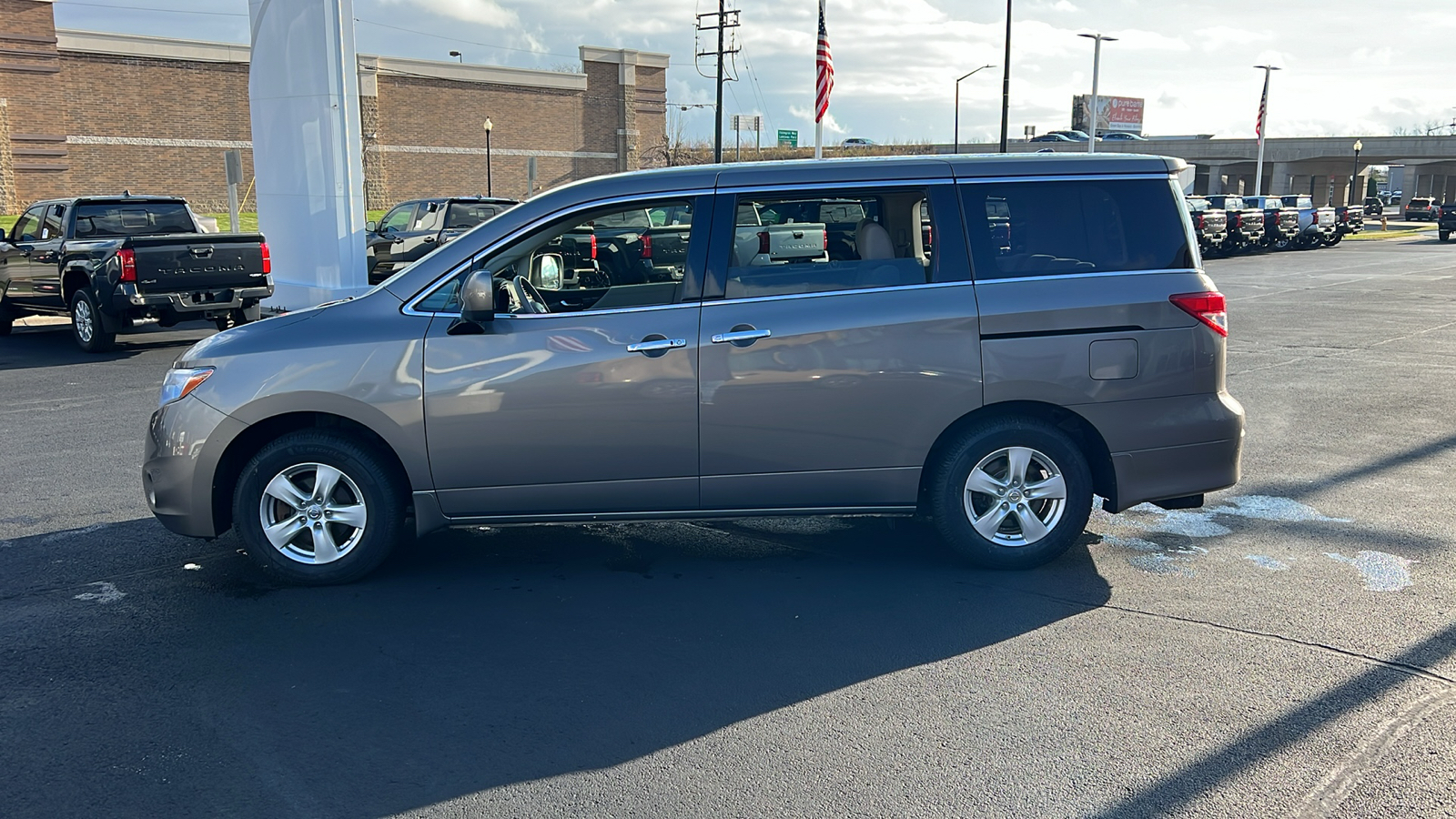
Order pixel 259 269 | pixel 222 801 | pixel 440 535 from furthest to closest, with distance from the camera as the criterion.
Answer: pixel 259 269, pixel 440 535, pixel 222 801

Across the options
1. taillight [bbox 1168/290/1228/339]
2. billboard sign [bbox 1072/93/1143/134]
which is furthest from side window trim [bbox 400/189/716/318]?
billboard sign [bbox 1072/93/1143/134]

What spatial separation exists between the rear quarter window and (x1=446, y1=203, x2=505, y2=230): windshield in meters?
16.4

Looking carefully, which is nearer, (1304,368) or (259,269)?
(1304,368)

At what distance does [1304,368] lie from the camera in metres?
11.9

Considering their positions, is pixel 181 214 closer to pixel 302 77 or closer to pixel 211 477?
pixel 302 77

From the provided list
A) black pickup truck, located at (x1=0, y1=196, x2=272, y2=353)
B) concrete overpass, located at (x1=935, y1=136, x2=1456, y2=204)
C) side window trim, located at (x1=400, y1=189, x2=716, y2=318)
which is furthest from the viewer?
concrete overpass, located at (x1=935, y1=136, x2=1456, y2=204)

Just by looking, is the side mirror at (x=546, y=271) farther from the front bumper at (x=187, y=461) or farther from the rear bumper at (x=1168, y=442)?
the rear bumper at (x=1168, y=442)

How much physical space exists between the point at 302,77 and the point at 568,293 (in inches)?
441

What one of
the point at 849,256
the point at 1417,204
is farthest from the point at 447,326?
the point at 1417,204

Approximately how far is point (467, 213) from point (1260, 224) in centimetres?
2731

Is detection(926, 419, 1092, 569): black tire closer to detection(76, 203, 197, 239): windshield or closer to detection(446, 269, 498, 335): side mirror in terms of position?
detection(446, 269, 498, 335): side mirror

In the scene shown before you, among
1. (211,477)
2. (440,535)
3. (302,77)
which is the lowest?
(440,535)

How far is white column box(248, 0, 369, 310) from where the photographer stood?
14570 millimetres

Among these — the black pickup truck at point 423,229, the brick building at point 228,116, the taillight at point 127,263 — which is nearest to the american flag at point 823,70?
the black pickup truck at point 423,229
